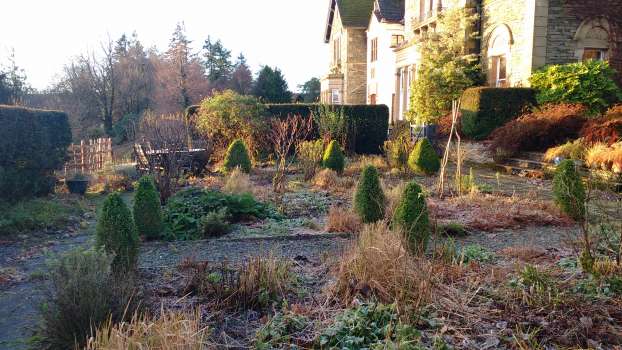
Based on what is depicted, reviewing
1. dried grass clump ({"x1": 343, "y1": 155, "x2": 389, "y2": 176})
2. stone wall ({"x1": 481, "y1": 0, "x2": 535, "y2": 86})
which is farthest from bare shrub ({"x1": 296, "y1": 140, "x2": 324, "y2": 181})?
stone wall ({"x1": 481, "y1": 0, "x2": 535, "y2": 86})

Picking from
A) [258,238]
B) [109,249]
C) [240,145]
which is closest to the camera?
[109,249]

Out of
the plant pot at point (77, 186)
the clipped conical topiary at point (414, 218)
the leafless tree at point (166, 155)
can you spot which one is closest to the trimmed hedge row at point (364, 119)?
the leafless tree at point (166, 155)

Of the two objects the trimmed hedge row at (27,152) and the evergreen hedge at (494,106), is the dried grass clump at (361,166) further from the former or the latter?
the trimmed hedge row at (27,152)

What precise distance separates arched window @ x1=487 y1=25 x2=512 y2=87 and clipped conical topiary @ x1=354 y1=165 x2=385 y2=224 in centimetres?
1285

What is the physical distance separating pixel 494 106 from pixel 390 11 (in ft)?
51.6

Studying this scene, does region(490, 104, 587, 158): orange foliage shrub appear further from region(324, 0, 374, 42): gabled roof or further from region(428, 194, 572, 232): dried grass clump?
region(324, 0, 374, 42): gabled roof

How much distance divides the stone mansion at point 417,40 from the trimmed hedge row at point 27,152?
11.8 metres

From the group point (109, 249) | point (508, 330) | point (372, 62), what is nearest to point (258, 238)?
point (109, 249)

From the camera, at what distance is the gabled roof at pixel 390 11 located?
29334 millimetres

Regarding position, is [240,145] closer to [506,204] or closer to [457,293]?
[506,204]

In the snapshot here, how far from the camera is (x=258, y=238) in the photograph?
6.79 m

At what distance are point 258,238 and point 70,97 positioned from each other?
28.8m

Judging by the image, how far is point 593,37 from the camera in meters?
16.2

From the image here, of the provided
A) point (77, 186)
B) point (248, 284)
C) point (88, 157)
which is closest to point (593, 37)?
point (77, 186)
